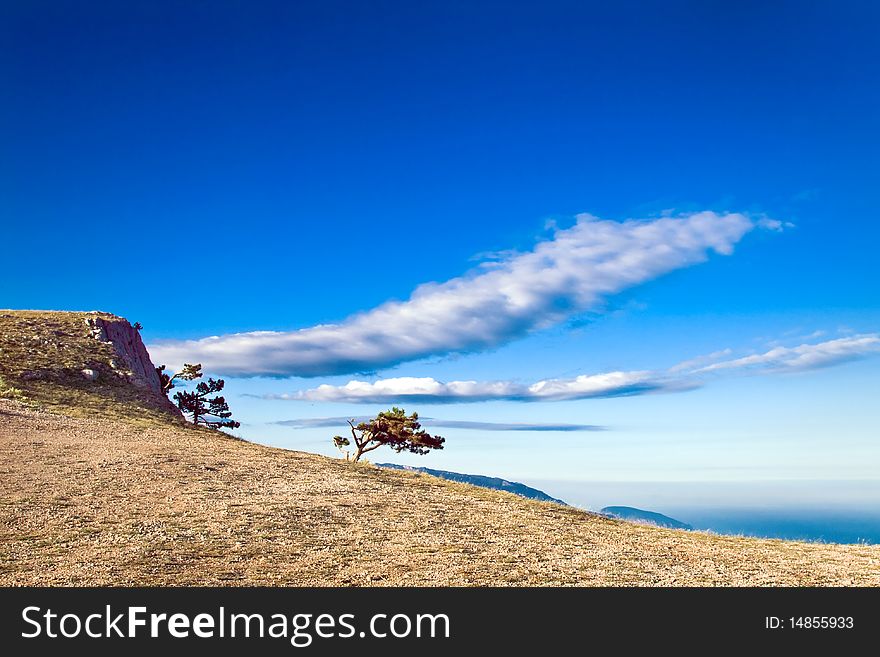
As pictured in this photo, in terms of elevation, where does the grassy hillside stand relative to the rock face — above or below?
below

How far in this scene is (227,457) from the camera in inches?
1230

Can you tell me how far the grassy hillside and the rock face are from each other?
22.4 metres

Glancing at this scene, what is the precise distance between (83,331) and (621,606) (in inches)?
2458

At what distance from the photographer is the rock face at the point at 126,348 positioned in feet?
182

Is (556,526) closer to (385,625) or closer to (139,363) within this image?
(385,625)

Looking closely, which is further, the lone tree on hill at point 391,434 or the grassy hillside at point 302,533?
the lone tree on hill at point 391,434

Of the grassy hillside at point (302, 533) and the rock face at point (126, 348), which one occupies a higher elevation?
the rock face at point (126, 348)

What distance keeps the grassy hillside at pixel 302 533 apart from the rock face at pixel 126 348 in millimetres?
22425

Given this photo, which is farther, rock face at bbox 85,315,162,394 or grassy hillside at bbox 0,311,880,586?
rock face at bbox 85,315,162,394

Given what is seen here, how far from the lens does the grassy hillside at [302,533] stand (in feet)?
45.1

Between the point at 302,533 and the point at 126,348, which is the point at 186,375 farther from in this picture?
the point at 302,533

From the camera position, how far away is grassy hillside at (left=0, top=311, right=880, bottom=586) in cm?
1376

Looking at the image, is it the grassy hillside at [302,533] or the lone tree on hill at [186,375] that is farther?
the lone tree on hill at [186,375]

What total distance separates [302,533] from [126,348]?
5152 cm
